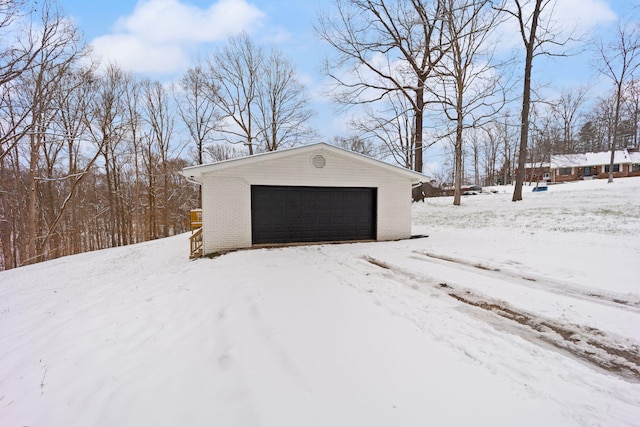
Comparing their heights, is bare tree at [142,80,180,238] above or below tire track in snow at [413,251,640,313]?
above

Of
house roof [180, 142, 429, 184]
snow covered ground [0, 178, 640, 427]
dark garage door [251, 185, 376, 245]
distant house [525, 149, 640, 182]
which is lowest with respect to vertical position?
snow covered ground [0, 178, 640, 427]

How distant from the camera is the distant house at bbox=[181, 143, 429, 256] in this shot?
8141 mm

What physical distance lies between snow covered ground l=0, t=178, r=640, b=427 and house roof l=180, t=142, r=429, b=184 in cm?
310

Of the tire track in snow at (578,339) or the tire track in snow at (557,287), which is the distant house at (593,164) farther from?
the tire track in snow at (578,339)

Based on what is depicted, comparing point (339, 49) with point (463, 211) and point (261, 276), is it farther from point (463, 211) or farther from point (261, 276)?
point (261, 276)

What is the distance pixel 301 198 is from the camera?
29.8 ft

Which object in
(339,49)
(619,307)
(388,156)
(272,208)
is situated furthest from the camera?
(388,156)

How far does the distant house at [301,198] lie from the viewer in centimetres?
814

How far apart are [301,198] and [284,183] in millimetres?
779

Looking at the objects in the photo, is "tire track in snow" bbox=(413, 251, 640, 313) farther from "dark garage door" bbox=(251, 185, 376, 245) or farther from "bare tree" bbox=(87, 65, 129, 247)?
"bare tree" bbox=(87, 65, 129, 247)

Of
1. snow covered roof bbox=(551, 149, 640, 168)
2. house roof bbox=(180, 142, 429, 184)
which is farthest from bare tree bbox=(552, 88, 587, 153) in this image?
house roof bbox=(180, 142, 429, 184)

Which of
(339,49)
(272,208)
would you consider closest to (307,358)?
(272,208)

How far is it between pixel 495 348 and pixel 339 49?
17972mm

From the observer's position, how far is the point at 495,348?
263 centimetres
